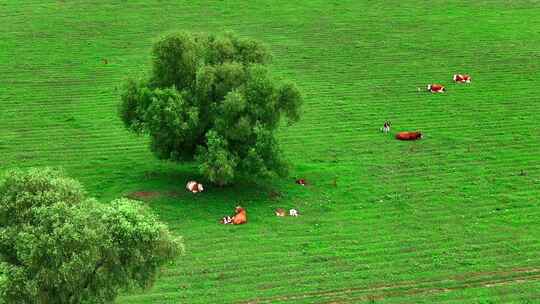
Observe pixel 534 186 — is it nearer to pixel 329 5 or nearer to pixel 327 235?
pixel 327 235

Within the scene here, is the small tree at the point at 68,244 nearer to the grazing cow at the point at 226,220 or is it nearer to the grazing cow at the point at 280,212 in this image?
the grazing cow at the point at 226,220

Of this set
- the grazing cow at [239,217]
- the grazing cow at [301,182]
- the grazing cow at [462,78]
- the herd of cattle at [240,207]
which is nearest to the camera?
the grazing cow at [239,217]

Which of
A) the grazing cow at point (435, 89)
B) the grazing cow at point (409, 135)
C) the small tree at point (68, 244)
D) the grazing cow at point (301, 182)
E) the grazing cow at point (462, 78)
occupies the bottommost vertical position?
the grazing cow at point (301, 182)

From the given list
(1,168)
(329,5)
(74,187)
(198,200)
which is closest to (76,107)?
(1,168)

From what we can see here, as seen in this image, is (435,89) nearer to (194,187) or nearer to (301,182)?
(301,182)

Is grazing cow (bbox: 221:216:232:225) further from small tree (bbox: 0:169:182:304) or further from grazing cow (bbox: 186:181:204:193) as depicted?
small tree (bbox: 0:169:182:304)

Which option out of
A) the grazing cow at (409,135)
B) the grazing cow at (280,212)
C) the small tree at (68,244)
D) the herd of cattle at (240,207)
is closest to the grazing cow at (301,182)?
the herd of cattle at (240,207)

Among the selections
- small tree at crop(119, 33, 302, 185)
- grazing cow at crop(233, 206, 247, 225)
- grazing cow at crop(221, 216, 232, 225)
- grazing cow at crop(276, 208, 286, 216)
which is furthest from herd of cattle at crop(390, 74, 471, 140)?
grazing cow at crop(221, 216, 232, 225)
